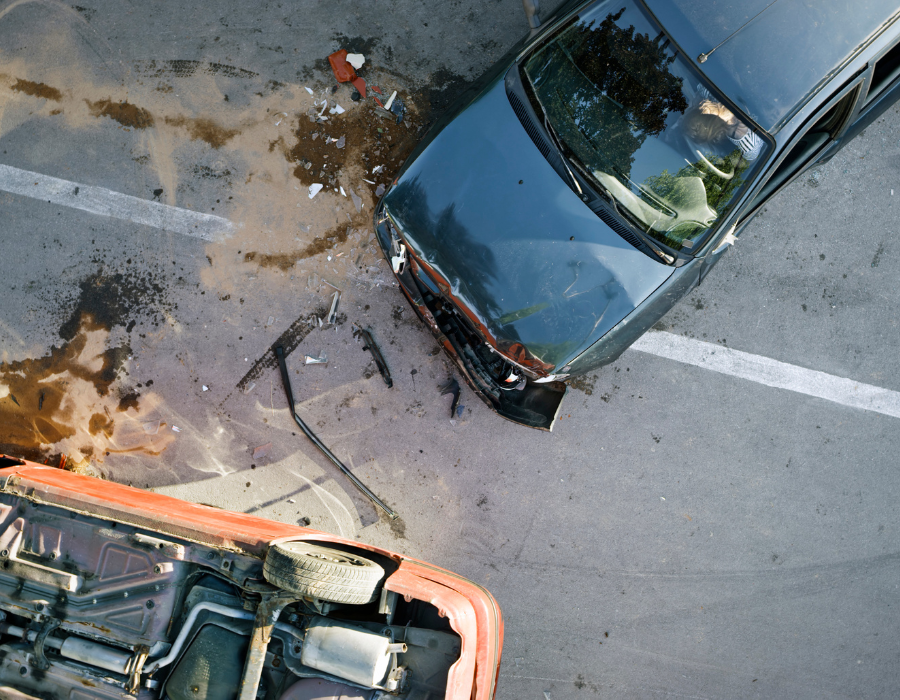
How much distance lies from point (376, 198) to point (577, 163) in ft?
5.35

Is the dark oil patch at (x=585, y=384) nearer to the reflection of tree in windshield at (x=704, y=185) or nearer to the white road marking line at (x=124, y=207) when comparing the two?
the reflection of tree in windshield at (x=704, y=185)

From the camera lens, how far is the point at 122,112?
423cm

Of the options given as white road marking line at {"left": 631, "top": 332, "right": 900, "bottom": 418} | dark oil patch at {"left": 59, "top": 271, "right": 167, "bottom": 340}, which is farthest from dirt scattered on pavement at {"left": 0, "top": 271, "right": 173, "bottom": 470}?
white road marking line at {"left": 631, "top": 332, "right": 900, "bottom": 418}

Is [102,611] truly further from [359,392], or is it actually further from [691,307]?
[691,307]

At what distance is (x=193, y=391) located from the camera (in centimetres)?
423

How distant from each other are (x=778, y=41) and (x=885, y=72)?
829mm

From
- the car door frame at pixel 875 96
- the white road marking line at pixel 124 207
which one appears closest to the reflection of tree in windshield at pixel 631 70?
the car door frame at pixel 875 96

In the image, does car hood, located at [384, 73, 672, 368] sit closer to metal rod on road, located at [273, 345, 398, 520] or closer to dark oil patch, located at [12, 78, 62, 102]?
metal rod on road, located at [273, 345, 398, 520]

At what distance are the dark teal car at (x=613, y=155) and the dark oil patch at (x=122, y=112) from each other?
226 cm

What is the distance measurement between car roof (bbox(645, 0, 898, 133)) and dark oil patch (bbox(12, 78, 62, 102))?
4.35 metres

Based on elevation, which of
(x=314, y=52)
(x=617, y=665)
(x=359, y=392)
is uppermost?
(x=314, y=52)

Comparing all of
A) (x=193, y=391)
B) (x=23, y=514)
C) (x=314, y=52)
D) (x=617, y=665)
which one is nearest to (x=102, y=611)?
(x=23, y=514)

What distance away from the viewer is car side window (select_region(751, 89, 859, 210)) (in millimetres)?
3303

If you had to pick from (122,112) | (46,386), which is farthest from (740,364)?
(46,386)
